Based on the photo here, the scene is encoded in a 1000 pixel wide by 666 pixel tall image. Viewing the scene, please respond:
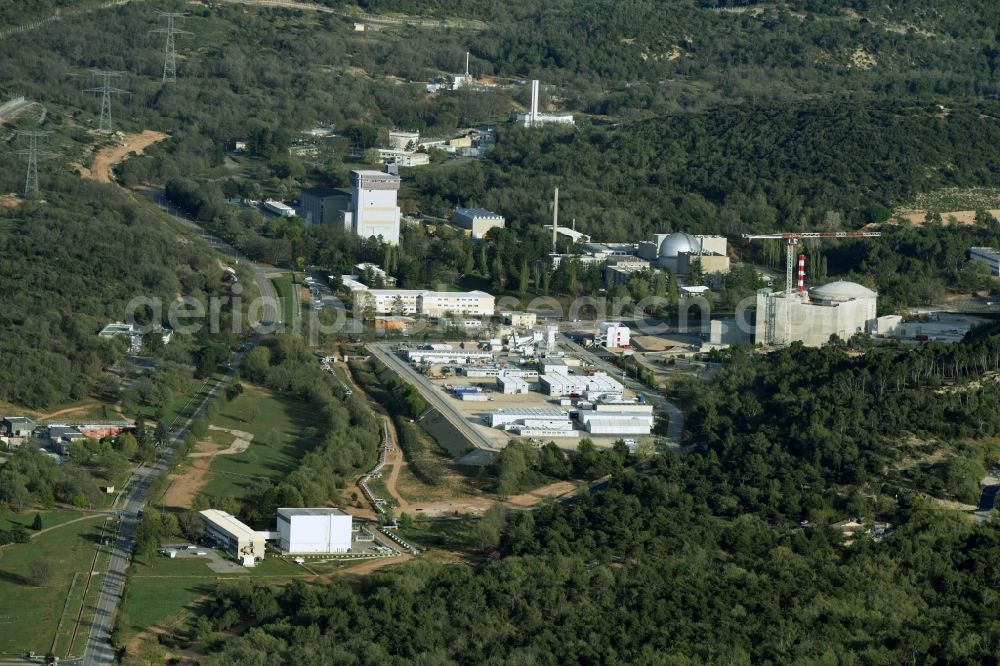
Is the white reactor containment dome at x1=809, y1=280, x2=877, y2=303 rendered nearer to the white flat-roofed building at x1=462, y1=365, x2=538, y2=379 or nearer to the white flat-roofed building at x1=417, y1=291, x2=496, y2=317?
the white flat-roofed building at x1=462, y1=365, x2=538, y2=379

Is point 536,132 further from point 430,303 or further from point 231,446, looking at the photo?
point 231,446

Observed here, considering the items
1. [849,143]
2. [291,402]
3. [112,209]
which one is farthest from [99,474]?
[849,143]

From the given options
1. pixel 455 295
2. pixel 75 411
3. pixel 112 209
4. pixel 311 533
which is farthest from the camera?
pixel 112 209

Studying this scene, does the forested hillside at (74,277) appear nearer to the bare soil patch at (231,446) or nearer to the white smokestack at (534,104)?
the bare soil patch at (231,446)

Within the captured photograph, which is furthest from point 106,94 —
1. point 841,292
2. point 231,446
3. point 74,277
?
point 231,446

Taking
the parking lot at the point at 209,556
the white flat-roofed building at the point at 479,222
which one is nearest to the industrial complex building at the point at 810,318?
the white flat-roofed building at the point at 479,222

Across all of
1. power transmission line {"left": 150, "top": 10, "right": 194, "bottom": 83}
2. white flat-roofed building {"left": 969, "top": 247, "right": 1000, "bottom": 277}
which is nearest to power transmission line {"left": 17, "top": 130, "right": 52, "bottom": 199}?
power transmission line {"left": 150, "top": 10, "right": 194, "bottom": 83}

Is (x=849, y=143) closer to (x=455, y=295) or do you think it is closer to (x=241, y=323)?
(x=455, y=295)
